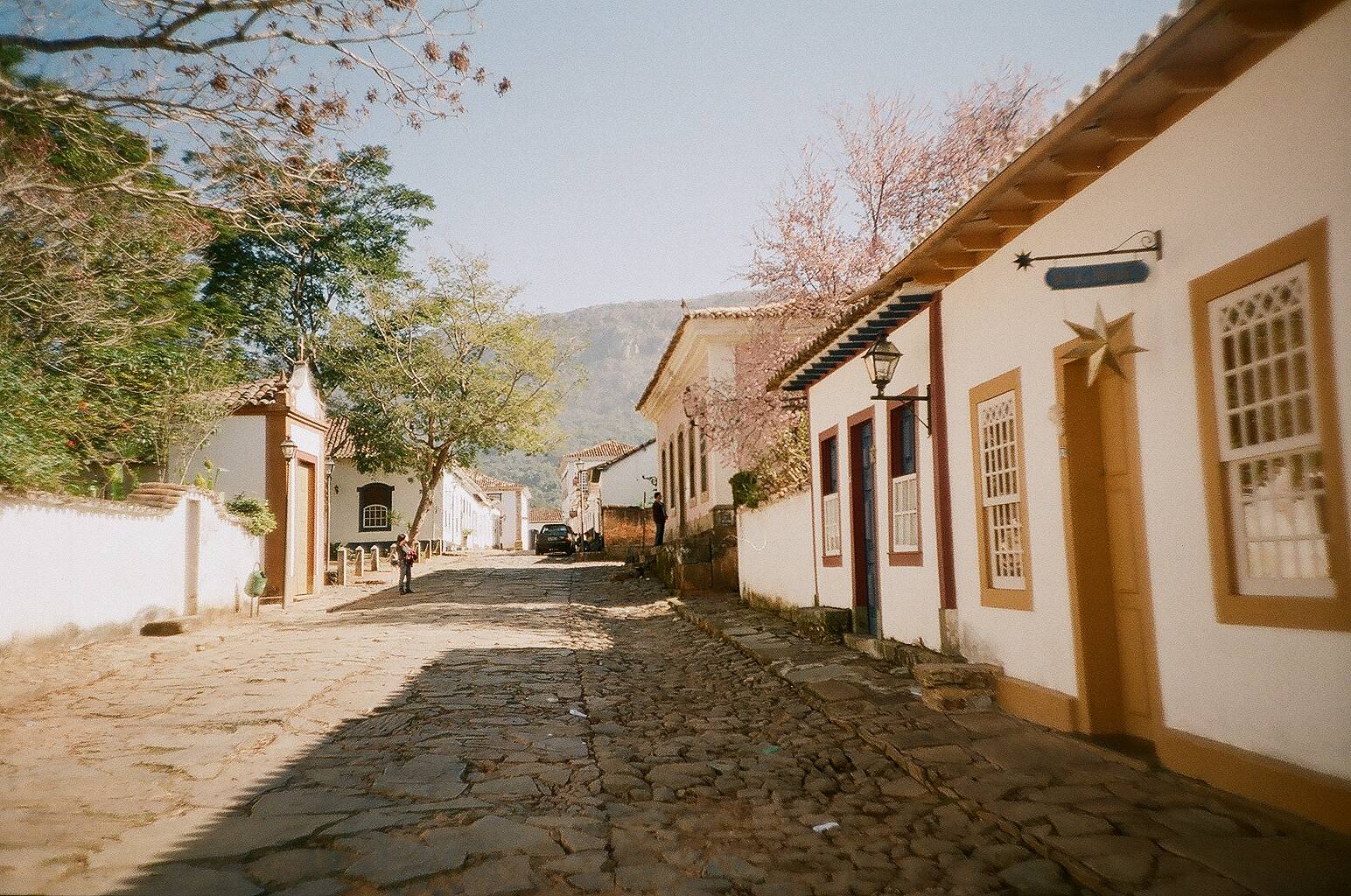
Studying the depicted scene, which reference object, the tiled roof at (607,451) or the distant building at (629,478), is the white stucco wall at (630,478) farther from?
the tiled roof at (607,451)

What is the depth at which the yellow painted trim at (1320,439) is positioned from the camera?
3807mm

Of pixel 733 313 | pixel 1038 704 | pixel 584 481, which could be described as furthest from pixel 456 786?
pixel 584 481

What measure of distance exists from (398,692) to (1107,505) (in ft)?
18.9

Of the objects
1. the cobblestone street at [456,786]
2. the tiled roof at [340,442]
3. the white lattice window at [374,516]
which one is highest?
the tiled roof at [340,442]

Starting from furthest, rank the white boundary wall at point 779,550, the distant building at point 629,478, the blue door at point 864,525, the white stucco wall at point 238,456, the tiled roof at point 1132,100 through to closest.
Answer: the distant building at point 629,478 < the white stucco wall at point 238,456 < the white boundary wall at point 779,550 < the blue door at point 864,525 < the tiled roof at point 1132,100

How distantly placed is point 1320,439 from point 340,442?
34.4 m

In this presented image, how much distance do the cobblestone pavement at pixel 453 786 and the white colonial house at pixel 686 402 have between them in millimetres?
9853

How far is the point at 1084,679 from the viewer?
223 inches

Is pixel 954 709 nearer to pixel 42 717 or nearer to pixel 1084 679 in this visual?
pixel 1084 679

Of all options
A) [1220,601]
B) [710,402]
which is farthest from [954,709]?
[710,402]

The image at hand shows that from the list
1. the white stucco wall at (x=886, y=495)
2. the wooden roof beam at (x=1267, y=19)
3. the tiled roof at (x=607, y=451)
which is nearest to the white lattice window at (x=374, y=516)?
the tiled roof at (x=607, y=451)

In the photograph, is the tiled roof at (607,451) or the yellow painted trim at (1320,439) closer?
the yellow painted trim at (1320,439)

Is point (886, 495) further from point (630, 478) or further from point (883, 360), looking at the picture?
point (630, 478)

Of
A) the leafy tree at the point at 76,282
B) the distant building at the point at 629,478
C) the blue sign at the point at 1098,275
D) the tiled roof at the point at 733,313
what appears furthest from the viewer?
the distant building at the point at 629,478
